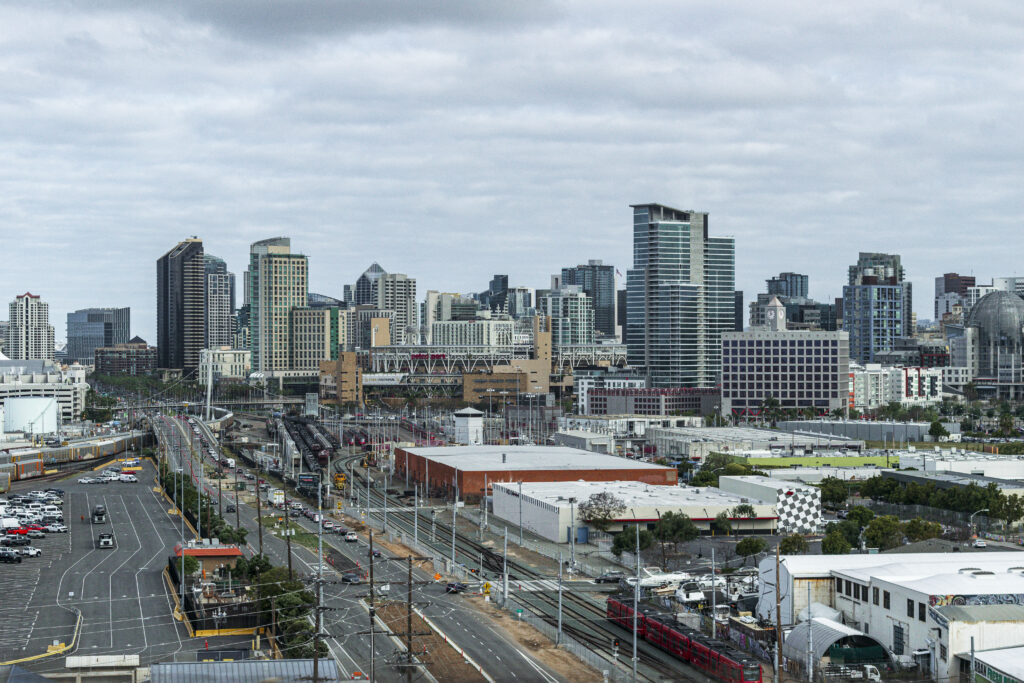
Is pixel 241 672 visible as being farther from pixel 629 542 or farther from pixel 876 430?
pixel 876 430

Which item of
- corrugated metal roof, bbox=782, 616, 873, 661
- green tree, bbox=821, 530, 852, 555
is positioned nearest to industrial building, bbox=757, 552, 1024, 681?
corrugated metal roof, bbox=782, 616, 873, 661

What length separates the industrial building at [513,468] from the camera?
10362cm

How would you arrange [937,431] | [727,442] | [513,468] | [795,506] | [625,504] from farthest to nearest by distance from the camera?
[937,431] → [727,442] → [513,468] → [795,506] → [625,504]

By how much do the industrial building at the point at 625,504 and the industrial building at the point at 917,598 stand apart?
70.4ft

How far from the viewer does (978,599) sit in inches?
1903

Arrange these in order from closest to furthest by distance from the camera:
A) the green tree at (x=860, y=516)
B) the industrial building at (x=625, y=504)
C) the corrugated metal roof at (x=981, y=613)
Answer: the corrugated metal roof at (x=981, y=613)
the green tree at (x=860, y=516)
the industrial building at (x=625, y=504)

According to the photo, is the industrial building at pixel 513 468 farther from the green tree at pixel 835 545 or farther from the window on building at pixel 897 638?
the window on building at pixel 897 638

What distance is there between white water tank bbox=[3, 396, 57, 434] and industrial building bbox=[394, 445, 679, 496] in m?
68.6

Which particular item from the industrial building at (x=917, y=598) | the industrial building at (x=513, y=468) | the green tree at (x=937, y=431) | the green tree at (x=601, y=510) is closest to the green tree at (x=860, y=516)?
the green tree at (x=601, y=510)

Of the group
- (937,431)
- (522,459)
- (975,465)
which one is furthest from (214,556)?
(937,431)

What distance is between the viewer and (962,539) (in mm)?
77625

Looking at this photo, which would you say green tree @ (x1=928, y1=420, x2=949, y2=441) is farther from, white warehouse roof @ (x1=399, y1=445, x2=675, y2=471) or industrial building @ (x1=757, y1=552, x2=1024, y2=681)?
industrial building @ (x1=757, y1=552, x2=1024, y2=681)

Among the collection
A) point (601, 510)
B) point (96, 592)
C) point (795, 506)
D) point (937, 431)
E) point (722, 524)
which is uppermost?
point (937, 431)

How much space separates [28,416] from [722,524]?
117332mm
